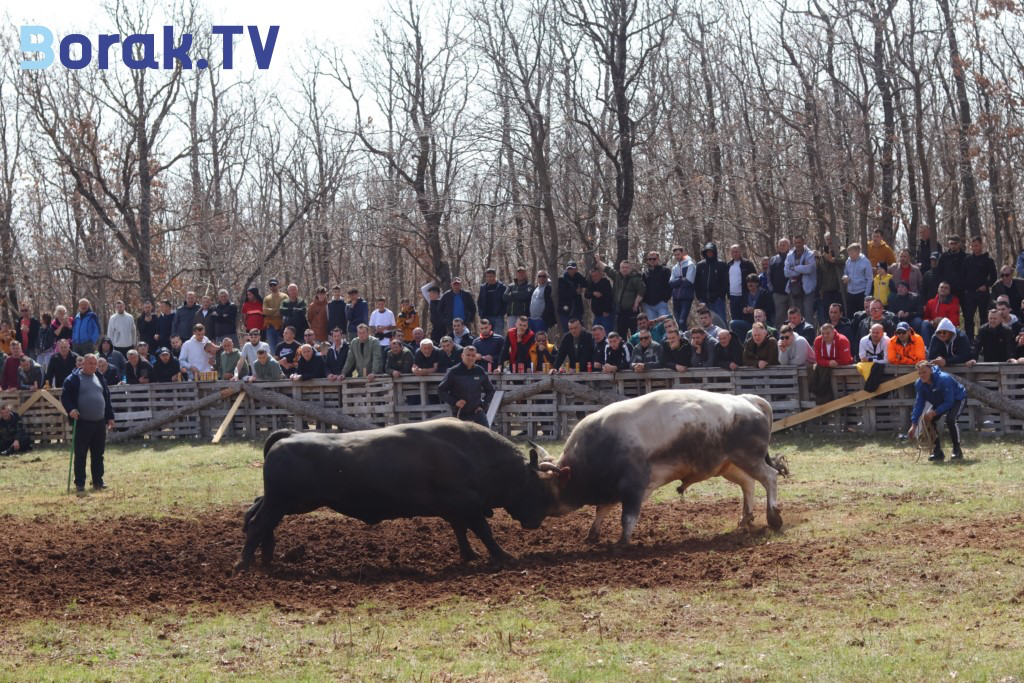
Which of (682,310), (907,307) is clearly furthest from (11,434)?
(907,307)

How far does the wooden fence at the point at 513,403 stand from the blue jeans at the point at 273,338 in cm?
172

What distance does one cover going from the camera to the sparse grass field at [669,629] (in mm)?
8008

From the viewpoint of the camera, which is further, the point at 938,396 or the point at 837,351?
the point at 837,351

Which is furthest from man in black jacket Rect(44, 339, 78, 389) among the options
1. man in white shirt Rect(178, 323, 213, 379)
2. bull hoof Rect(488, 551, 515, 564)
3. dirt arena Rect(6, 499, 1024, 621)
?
bull hoof Rect(488, 551, 515, 564)

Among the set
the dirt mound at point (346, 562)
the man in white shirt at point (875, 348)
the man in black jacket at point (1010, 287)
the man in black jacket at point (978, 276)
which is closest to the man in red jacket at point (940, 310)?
the man in black jacket at point (978, 276)

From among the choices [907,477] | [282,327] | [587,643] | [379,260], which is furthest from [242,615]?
[379,260]

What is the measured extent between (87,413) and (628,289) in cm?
1009

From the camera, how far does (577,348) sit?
22.3 meters

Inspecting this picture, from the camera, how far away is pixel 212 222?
43.8 meters

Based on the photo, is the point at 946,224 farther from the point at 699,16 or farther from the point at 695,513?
the point at 695,513

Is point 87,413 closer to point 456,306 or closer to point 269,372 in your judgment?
point 269,372

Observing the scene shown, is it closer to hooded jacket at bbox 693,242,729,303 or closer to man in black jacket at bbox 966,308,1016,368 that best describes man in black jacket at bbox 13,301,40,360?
hooded jacket at bbox 693,242,729,303

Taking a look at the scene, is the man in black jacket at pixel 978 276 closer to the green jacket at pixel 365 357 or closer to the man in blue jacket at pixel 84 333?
the green jacket at pixel 365 357

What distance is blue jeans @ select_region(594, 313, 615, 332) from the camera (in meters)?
23.7
